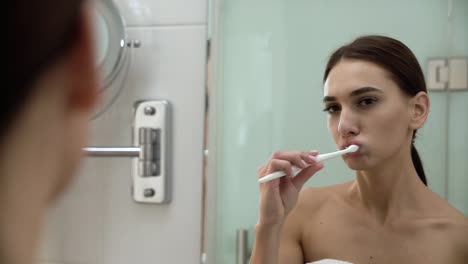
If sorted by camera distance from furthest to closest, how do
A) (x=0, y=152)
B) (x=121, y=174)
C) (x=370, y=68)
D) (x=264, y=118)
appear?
(x=121, y=174) → (x=264, y=118) → (x=370, y=68) → (x=0, y=152)

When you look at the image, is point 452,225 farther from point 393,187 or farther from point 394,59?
point 394,59

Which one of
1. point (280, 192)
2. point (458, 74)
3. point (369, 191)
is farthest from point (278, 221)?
point (458, 74)

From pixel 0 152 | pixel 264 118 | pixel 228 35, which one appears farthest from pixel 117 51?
pixel 0 152

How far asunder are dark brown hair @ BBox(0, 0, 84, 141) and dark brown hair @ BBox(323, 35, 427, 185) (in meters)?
0.50

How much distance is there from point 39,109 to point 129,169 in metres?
0.70

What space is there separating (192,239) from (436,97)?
512mm

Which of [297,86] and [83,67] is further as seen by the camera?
[297,86]

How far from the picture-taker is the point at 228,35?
778 mm

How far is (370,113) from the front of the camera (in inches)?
23.0

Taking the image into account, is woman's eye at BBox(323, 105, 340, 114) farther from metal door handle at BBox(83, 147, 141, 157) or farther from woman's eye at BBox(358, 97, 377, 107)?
metal door handle at BBox(83, 147, 141, 157)

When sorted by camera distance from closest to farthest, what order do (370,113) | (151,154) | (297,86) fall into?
(370,113) < (297,86) < (151,154)

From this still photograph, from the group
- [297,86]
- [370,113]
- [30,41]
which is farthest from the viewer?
[297,86]

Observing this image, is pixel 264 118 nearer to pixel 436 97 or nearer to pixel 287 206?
pixel 287 206

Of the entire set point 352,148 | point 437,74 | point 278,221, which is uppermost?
point 437,74
